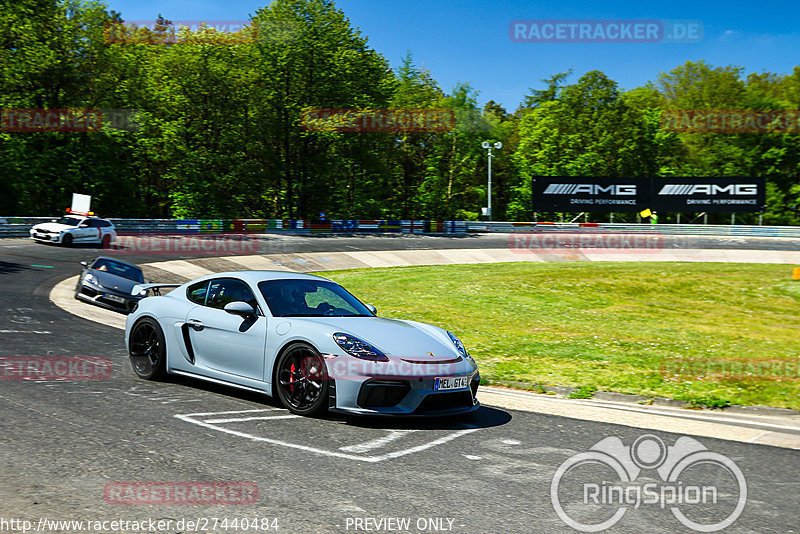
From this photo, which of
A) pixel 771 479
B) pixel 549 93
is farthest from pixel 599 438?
pixel 549 93

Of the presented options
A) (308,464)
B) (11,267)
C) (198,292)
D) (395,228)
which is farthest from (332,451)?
(395,228)

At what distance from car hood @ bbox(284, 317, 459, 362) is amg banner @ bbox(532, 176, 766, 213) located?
45708 mm

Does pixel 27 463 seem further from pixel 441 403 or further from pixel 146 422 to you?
pixel 441 403

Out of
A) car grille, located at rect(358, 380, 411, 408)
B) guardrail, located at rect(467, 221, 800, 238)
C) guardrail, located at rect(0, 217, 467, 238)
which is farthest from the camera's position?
guardrail, located at rect(467, 221, 800, 238)

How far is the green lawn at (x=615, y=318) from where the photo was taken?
9781 millimetres

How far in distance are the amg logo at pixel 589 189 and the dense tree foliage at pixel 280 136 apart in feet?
43.9

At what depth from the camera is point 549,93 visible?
2972 inches

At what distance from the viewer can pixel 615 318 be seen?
16625 mm

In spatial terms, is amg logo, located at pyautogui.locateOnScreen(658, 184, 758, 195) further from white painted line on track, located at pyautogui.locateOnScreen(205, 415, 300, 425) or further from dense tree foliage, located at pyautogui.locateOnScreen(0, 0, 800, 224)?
white painted line on track, located at pyautogui.locateOnScreen(205, 415, 300, 425)

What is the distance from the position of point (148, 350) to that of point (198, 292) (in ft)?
3.36

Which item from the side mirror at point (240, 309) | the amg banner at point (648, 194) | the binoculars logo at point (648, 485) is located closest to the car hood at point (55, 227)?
the side mirror at point (240, 309)

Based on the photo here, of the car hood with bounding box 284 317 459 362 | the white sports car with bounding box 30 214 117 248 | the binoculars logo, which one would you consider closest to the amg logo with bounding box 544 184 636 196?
the white sports car with bounding box 30 214 117 248

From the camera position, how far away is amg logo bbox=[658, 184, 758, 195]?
5181 cm

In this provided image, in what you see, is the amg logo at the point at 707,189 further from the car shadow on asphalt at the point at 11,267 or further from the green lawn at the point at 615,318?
the car shadow on asphalt at the point at 11,267
